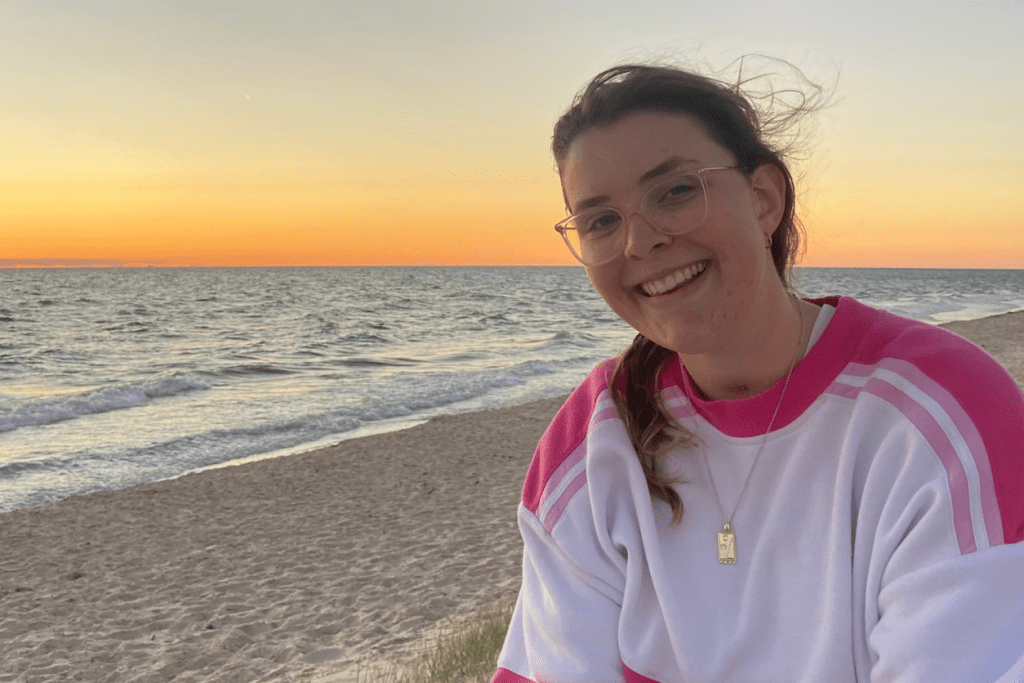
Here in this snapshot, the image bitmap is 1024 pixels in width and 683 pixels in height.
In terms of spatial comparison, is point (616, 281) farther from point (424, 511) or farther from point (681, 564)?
point (424, 511)

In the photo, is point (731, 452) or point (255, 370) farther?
point (255, 370)

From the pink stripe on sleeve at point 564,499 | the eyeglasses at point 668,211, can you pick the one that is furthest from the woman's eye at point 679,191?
the pink stripe on sleeve at point 564,499

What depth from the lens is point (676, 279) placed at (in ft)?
4.93

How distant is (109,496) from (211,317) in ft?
104

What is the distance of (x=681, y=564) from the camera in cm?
152

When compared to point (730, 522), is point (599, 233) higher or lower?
higher

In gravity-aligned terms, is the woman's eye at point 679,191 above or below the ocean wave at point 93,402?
above

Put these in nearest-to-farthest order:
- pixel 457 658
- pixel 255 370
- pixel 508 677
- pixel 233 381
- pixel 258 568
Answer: pixel 508 677 < pixel 457 658 < pixel 258 568 < pixel 233 381 < pixel 255 370

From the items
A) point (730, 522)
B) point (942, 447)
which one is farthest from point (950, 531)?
point (730, 522)

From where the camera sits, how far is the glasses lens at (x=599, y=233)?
61.5 inches

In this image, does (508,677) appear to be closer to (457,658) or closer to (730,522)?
(730,522)

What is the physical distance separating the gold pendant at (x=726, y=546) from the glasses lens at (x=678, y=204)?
59 centimetres

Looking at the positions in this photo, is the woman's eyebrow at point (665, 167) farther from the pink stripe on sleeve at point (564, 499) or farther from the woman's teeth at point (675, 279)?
the pink stripe on sleeve at point (564, 499)

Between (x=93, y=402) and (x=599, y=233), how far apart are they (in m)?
15.2
